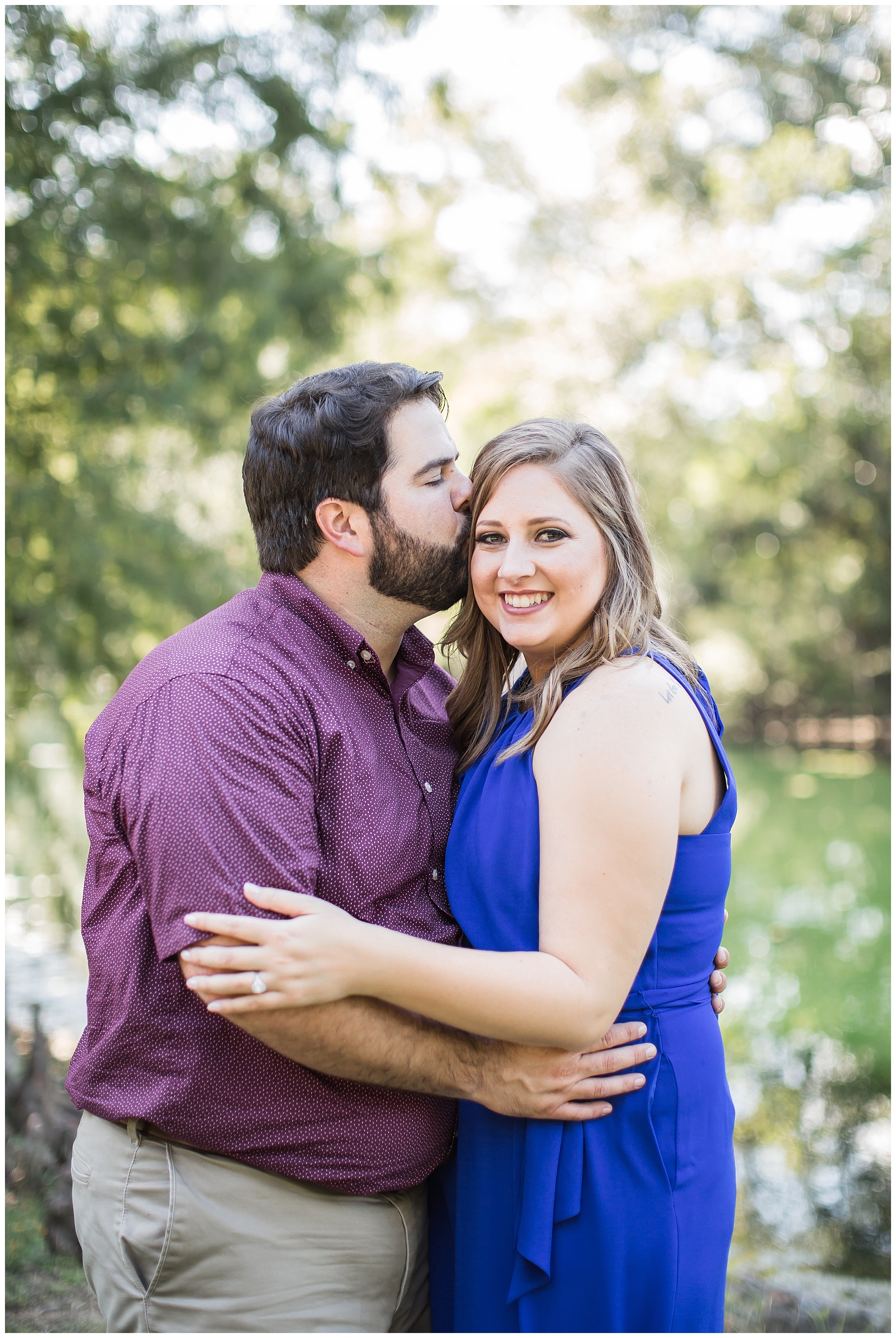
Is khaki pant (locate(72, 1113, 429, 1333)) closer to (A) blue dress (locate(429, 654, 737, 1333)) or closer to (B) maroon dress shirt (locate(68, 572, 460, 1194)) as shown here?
(B) maroon dress shirt (locate(68, 572, 460, 1194))

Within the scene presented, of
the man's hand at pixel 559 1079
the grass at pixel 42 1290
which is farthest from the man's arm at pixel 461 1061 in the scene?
the grass at pixel 42 1290

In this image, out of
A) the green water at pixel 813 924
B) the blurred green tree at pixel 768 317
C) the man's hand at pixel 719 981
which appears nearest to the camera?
the man's hand at pixel 719 981

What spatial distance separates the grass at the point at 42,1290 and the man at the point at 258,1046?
153 cm

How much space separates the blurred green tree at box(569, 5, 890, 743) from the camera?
11859 millimetres

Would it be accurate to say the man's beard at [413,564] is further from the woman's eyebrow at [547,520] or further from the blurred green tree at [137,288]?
the blurred green tree at [137,288]

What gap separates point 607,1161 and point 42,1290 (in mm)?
2406

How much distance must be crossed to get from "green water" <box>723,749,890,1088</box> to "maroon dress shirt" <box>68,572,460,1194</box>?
557 centimetres

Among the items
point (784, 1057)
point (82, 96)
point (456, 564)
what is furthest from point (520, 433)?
point (784, 1057)

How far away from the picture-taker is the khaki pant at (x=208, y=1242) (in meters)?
2.03

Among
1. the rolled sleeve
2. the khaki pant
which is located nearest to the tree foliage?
the rolled sleeve

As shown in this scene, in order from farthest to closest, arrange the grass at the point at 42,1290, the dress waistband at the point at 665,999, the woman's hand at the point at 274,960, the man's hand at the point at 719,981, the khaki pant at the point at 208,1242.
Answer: the grass at the point at 42,1290 → the man's hand at the point at 719,981 → the dress waistband at the point at 665,999 → the khaki pant at the point at 208,1242 → the woman's hand at the point at 274,960

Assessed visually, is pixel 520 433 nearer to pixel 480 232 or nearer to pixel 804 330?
pixel 804 330

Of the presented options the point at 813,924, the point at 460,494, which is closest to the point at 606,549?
the point at 460,494

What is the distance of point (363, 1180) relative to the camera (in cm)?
208
